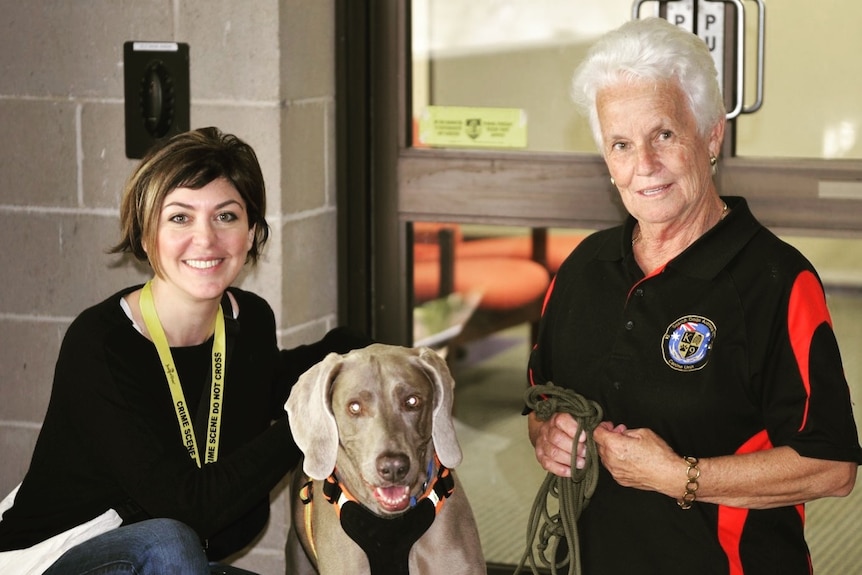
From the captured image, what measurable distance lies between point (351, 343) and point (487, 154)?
2.62 ft

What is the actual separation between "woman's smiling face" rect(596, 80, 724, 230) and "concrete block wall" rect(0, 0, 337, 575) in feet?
3.31

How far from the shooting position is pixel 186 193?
2242mm

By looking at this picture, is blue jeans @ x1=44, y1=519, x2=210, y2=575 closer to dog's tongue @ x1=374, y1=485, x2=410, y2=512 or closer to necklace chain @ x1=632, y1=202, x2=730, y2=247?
dog's tongue @ x1=374, y1=485, x2=410, y2=512

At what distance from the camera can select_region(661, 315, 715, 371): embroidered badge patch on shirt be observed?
2053 millimetres

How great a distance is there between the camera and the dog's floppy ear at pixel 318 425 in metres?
2.15

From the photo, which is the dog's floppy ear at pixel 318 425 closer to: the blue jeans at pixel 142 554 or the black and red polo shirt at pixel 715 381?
the blue jeans at pixel 142 554

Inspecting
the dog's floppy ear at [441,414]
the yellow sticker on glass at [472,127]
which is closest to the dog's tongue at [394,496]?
the dog's floppy ear at [441,414]

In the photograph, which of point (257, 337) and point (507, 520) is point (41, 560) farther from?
point (507, 520)

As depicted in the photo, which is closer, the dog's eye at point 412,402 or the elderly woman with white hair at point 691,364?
the elderly woman with white hair at point 691,364

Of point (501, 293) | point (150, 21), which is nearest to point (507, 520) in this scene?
point (501, 293)

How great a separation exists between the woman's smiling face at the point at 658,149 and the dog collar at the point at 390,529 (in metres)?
0.65

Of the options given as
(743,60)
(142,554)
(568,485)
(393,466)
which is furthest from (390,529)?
(743,60)

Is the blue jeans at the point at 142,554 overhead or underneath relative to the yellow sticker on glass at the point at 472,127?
underneath

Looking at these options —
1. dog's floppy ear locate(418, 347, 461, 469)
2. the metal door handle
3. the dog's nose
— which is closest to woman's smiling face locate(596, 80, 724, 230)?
dog's floppy ear locate(418, 347, 461, 469)
